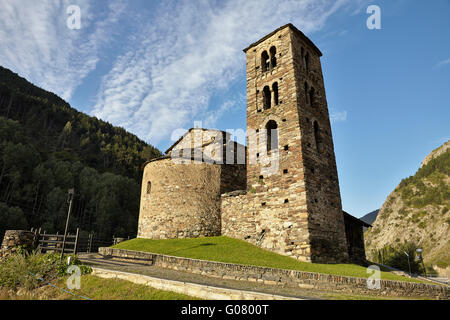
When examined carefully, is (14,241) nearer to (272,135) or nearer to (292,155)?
(292,155)

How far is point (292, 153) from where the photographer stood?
15898mm

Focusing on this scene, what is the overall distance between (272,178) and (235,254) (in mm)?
5316

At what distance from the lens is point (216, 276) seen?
12.0 m

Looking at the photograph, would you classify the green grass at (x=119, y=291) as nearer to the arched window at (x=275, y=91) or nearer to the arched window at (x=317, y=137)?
the arched window at (x=317, y=137)

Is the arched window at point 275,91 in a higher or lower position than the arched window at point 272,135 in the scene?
higher

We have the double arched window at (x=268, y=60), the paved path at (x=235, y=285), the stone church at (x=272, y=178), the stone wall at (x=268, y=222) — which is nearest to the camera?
the paved path at (x=235, y=285)

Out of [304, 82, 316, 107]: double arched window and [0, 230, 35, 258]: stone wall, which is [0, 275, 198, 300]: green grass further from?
[304, 82, 316, 107]: double arched window

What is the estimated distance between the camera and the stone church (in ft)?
48.7

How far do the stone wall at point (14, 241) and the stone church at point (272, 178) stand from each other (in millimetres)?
8122

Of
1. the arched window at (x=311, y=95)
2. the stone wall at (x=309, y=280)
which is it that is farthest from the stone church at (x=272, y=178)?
the stone wall at (x=309, y=280)

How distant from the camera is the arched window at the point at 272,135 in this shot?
57.6ft

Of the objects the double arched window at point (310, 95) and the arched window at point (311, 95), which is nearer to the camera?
the double arched window at point (310, 95)

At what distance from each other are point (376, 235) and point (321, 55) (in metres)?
75.3
